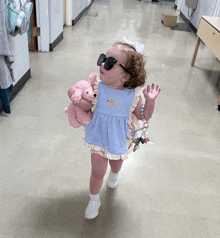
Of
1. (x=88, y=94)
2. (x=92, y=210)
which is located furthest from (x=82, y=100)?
(x=92, y=210)

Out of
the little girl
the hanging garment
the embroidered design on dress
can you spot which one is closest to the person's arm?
the little girl

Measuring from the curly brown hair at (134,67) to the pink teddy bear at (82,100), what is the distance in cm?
20

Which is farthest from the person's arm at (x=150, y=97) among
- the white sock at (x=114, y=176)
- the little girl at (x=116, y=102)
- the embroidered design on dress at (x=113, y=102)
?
the white sock at (x=114, y=176)

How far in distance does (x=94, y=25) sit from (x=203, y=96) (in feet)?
12.5

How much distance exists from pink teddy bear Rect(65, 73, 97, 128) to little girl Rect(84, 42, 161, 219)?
33 millimetres

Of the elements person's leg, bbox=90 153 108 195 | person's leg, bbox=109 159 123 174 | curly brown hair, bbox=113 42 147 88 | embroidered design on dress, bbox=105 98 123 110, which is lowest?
person's leg, bbox=109 159 123 174

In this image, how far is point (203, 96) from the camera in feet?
Result: 11.1

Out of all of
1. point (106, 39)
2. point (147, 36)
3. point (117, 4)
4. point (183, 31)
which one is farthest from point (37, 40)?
point (117, 4)

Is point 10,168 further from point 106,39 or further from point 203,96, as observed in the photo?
point 106,39

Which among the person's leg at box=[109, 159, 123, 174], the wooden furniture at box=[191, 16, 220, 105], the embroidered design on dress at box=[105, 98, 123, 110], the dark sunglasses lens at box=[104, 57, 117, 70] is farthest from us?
the wooden furniture at box=[191, 16, 220, 105]

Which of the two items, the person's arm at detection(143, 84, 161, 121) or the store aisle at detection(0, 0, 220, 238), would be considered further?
the store aisle at detection(0, 0, 220, 238)

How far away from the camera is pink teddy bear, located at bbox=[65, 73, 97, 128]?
1278mm

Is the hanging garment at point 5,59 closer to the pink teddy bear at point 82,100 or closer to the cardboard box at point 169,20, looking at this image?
the pink teddy bear at point 82,100

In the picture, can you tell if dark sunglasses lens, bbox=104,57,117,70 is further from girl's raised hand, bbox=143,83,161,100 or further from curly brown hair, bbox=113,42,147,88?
girl's raised hand, bbox=143,83,161,100
